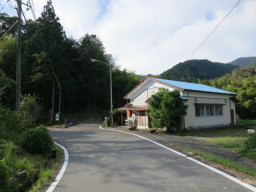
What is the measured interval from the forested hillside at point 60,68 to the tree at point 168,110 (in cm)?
1993

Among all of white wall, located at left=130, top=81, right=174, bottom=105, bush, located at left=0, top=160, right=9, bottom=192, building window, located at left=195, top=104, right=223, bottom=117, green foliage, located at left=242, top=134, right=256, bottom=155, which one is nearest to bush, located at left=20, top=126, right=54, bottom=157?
bush, located at left=0, top=160, right=9, bottom=192

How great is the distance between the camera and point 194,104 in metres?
19.4

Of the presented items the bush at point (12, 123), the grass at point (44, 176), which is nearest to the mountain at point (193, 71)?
the bush at point (12, 123)

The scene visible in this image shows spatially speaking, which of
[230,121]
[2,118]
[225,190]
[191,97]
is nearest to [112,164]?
[225,190]

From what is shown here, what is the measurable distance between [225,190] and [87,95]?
39887 millimetres

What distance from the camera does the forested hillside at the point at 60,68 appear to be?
106 feet

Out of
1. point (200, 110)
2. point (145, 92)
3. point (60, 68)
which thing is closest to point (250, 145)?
point (200, 110)

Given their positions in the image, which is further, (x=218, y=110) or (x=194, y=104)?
(x=218, y=110)

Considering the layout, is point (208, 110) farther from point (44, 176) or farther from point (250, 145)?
point (44, 176)

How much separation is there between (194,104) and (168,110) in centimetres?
555

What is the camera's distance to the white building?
19.0m

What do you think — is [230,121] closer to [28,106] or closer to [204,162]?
[204,162]

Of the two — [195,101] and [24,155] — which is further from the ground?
[195,101]

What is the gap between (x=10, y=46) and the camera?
3052 cm
